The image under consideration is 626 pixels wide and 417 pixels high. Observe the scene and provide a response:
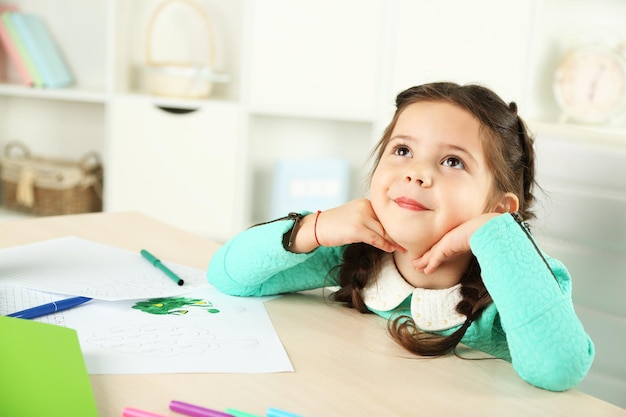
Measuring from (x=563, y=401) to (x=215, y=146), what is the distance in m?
1.88

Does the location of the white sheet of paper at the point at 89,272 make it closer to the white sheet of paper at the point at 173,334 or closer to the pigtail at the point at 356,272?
the white sheet of paper at the point at 173,334

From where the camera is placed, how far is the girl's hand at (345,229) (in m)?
0.91

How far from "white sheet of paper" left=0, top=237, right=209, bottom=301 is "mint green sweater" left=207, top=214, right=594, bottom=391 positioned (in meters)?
0.08

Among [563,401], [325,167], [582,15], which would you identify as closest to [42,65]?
[325,167]

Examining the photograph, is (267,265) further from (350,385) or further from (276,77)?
(276,77)

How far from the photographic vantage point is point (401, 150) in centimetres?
92

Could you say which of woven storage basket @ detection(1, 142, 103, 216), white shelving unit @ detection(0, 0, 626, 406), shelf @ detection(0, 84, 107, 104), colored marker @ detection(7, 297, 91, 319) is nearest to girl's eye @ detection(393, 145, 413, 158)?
colored marker @ detection(7, 297, 91, 319)

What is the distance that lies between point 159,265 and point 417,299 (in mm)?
364

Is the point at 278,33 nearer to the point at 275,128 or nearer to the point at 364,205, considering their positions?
the point at 275,128

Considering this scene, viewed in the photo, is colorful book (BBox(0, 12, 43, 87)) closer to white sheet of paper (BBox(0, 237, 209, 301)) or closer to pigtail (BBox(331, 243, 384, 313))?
white sheet of paper (BBox(0, 237, 209, 301))

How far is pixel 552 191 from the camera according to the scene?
112 cm

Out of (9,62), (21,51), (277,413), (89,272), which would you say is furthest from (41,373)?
(9,62)

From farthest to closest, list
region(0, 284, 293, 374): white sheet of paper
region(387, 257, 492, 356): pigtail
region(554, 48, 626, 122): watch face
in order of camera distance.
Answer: region(554, 48, 626, 122): watch face, region(387, 257, 492, 356): pigtail, region(0, 284, 293, 374): white sheet of paper

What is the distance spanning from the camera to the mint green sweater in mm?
741
